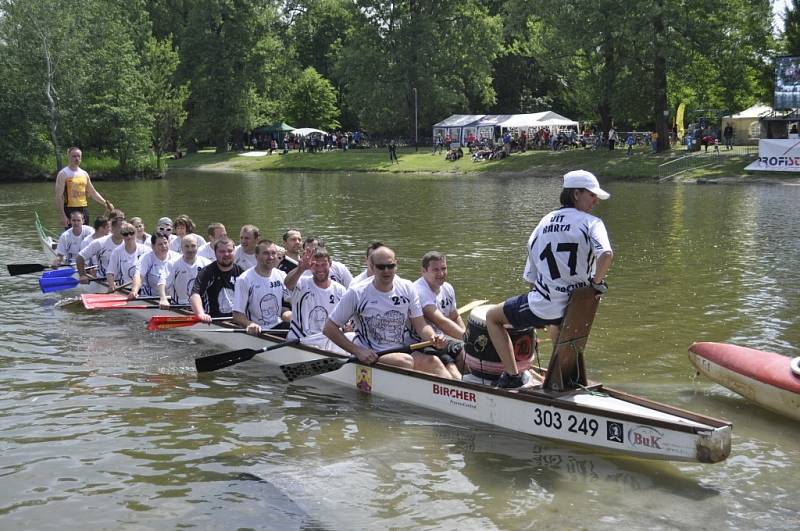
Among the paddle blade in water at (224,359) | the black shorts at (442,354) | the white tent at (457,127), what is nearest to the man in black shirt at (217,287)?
the paddle blade in water at (224,359)

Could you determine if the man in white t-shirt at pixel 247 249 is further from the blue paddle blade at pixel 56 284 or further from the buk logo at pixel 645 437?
the buk logo at pixel 645 437

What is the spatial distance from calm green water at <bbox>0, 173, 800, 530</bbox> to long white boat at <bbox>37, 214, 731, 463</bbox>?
235mm

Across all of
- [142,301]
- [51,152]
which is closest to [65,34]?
[51,152]

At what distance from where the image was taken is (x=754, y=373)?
9.33 m

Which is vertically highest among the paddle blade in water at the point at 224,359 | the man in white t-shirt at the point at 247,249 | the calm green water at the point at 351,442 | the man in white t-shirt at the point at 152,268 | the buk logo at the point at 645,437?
the man in white t-shirt at the point at 247,249

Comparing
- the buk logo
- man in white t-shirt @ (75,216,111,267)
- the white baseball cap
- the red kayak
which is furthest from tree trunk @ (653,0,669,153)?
the buk logo

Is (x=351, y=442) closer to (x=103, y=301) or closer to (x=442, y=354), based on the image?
(x=442, y=354)

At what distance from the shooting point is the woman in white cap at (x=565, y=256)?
746 cm

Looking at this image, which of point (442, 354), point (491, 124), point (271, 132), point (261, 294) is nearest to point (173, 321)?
point (261, 294)

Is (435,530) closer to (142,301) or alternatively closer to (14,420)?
(14,420)

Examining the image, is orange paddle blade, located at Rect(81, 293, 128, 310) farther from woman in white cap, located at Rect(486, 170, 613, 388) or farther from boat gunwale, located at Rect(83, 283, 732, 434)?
woman in white cap, located at Rect(486, 170, 613, 388)

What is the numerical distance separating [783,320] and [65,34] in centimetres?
5217

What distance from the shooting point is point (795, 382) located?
8.84 m

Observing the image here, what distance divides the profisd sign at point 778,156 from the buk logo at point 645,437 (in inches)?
1420
